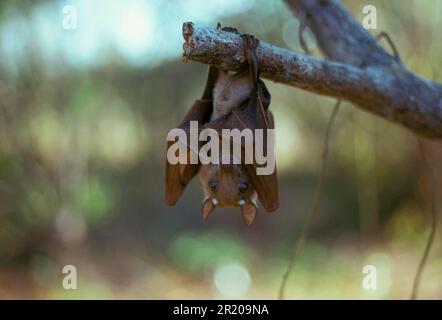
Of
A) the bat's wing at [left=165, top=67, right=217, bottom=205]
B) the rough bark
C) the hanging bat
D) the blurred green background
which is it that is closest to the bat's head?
the hanging bat

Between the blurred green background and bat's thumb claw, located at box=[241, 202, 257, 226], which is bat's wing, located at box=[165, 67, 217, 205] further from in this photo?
the blurred green background

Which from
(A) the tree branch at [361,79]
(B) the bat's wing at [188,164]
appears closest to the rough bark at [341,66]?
(A) the tree branch at [361,79]

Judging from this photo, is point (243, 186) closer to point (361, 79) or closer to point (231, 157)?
point (231, 157)

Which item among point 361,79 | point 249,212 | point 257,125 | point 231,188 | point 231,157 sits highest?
point 361,79

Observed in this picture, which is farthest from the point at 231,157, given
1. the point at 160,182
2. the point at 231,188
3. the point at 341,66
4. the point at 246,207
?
the point at 160,182

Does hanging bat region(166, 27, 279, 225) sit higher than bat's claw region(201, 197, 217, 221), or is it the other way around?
hanging bat region(166, 27, 279, 225)

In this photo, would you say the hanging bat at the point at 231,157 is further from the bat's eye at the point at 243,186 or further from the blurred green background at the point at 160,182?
the blurred green background at the point at 160,182
